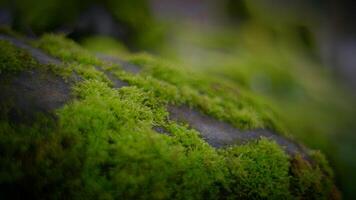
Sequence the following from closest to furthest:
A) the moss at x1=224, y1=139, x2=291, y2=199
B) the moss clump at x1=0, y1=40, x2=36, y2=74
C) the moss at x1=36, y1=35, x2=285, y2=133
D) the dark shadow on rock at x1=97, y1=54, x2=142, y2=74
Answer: the moss at x1=224, y1=139, x2=291, y2=199 → the moss clump at x1=0, y1=40, x2=36, y2=74 → the moss at x1=36, y1=35, x2=285, y2=133 → the dark shadow on rock at x1=97, y1=54, x2=142, y2=74

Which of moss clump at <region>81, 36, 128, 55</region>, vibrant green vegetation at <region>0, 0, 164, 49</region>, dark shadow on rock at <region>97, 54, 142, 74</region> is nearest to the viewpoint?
dark shadow on rock at <region>97, 54, 142, 74</region>

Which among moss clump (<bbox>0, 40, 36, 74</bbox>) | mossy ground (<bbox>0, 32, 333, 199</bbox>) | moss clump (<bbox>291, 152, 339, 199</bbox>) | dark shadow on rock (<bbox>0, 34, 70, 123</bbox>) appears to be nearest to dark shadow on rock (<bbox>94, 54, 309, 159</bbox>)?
mossy ground (<bbox>0, 32, 333, 199</bbox>)

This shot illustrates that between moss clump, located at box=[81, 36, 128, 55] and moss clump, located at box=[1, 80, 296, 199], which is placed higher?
moss clump, located at box=[1, 80, 296, 199]

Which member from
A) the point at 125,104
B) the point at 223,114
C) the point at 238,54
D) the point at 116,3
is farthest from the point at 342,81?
the point at 125,104

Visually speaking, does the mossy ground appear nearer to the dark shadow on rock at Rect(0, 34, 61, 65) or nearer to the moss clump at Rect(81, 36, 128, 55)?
the dark shadow on rock at Rect(0, 34, 61, 65)

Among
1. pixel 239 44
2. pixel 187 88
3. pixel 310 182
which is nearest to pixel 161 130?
pixel 187 88
